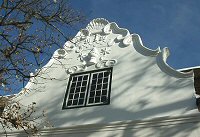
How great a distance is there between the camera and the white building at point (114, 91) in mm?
9414

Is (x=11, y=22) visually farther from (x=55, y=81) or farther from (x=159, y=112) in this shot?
(x=159, y=112)

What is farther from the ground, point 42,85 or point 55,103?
point 42,85

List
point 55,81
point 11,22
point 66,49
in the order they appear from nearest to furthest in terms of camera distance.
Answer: point 11,22 < point 55,81 < point 66,49

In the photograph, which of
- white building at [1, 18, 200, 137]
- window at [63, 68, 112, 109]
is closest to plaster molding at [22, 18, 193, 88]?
white building at [1, 18, 200, 137]

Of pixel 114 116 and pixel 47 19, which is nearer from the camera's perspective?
pixel 47 19

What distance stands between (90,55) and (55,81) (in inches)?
65.8

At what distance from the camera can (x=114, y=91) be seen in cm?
1077

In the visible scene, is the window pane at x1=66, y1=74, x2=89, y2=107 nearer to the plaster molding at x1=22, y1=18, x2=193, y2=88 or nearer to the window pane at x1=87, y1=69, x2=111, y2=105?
the window pane at x1=87, y1=69, x2=111, y2=105

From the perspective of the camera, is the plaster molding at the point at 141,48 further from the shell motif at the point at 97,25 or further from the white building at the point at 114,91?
the shell motif at the point at 97,25

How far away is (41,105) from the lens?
11.7 m

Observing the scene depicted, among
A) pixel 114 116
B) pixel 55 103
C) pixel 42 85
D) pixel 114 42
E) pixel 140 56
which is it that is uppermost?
pixel 114 42

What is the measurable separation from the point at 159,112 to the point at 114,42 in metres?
4.03

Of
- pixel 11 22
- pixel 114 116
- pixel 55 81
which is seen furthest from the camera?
pixel 55 81

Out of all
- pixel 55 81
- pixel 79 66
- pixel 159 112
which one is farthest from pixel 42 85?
pixel 159 112
